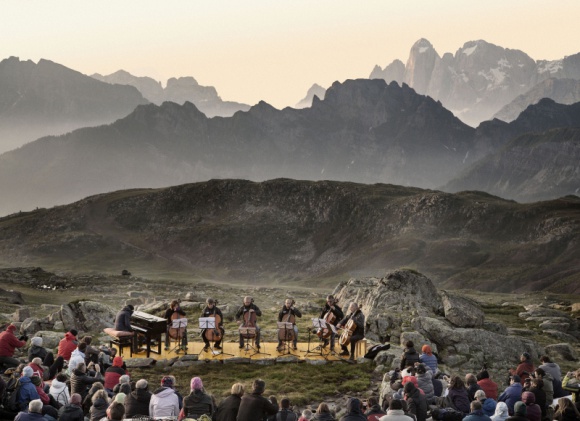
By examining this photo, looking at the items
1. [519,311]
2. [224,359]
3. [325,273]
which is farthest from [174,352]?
[325,273]

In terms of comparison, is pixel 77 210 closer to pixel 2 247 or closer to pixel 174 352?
pixel 2 247

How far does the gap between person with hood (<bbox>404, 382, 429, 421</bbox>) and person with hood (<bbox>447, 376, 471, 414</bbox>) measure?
1492mm

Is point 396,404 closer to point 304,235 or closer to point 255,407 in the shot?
point 255,407

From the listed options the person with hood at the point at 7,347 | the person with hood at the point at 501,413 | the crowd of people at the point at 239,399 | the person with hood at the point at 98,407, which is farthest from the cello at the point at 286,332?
the person with hood at the point at 98,407

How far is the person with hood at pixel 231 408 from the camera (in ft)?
59.2

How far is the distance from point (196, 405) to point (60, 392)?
4618 mm

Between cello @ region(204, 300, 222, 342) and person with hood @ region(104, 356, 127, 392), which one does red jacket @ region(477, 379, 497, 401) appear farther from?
cello @ region(204, 300, 222, 342)

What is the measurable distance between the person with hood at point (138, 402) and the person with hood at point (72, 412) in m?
1.26

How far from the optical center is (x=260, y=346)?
31.8m

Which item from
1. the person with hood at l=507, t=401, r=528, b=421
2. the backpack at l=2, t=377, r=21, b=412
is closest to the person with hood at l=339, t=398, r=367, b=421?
the person with hood at l=507, t=401, r=528, b=421

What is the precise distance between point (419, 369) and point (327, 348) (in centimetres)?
1052

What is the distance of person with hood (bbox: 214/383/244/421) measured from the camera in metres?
18.0

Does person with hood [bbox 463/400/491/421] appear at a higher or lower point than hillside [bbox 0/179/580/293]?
lower

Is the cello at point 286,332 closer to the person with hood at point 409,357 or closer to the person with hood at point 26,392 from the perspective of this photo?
the person with hood at point 409,357
